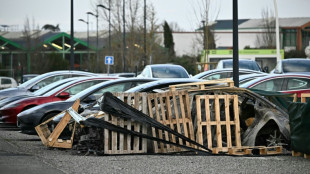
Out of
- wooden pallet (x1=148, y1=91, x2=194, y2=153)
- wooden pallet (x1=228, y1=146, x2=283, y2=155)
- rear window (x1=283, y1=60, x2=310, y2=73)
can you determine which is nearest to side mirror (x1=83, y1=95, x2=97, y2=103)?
wooden pallet (x1=148, y1=91, x2=194, y2=153)

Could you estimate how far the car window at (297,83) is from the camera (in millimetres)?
15984

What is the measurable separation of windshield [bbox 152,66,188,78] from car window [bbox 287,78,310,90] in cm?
534

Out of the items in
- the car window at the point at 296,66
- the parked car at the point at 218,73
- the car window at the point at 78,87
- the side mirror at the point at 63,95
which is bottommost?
the side mirror at the point at 63,95

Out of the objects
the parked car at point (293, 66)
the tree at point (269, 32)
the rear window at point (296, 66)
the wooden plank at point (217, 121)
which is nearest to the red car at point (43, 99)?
the wooden plank at point (217, 121)

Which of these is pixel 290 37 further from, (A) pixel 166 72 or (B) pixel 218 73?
(A) pixel 166 72

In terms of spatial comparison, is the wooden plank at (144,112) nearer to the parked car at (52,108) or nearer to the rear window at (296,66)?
the parked car at (52,108)

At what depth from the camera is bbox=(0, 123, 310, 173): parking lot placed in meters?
8.52

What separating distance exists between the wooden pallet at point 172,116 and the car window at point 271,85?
221 inches

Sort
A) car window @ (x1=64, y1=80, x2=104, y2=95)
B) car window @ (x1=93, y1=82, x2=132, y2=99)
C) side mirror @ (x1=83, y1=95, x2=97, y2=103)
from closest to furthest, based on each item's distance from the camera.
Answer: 1. side mirror @ (x1=83, y1=95, x2=97, y2=103)
2. car window @ (x1=93, y1=82, x2=132, y2=99)
3. car window @ (x1=64, y1=80, x2=104, y2=95)

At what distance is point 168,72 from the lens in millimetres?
21422

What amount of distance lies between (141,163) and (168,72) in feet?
40.5

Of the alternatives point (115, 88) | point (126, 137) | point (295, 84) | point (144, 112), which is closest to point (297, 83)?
point (295, 84)

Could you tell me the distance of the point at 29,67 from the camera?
2518 inches

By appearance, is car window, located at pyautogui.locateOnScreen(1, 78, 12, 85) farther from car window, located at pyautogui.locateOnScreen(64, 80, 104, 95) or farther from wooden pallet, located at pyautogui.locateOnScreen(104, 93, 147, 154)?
wooden pallet, located at pyautogui.locateOnScreen(104, 93, 147, 154)
